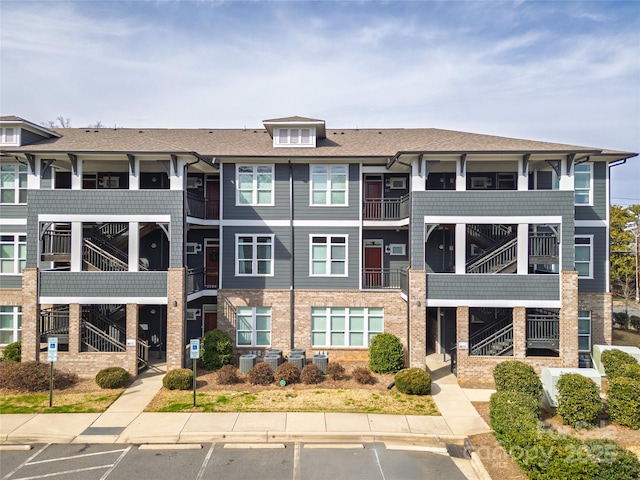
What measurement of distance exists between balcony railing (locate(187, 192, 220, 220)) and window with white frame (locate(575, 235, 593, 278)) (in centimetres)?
1755

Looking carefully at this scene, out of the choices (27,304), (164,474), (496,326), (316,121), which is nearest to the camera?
(164,474)

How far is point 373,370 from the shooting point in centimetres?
1659

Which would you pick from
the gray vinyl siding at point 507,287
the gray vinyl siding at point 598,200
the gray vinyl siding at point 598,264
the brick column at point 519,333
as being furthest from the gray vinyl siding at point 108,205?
the gray vinyl siding at point 598,200

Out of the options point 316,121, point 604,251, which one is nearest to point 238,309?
point 316,121

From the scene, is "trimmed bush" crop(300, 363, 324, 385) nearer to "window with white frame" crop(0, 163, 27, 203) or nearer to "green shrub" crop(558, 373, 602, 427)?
"green shrub" crop(558, 373, 602, 427)

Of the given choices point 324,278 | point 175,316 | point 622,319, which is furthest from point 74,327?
point 622,319

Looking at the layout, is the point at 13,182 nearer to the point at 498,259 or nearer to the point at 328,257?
the point at 328,257

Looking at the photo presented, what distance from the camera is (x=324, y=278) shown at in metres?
18.8

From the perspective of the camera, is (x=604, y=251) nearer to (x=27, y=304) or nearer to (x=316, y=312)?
(x=316, y=312)

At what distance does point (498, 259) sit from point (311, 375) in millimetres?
9508

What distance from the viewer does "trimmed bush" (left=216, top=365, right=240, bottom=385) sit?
50.5 ft

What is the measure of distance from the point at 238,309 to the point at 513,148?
1398 cm

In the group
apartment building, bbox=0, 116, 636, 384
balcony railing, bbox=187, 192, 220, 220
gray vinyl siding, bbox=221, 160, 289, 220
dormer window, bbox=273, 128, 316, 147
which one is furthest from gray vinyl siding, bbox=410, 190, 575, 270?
balcony railing, bbox=187, 192, 220, 220

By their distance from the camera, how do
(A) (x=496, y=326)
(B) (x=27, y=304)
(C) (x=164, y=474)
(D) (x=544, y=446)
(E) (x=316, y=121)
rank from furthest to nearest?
(E) (x=316, y=121) → (A) (x=496, y=326) → (B) (x=27, y=304) → (C) (x=164, y=474) → (D) (x=544, y=446)
